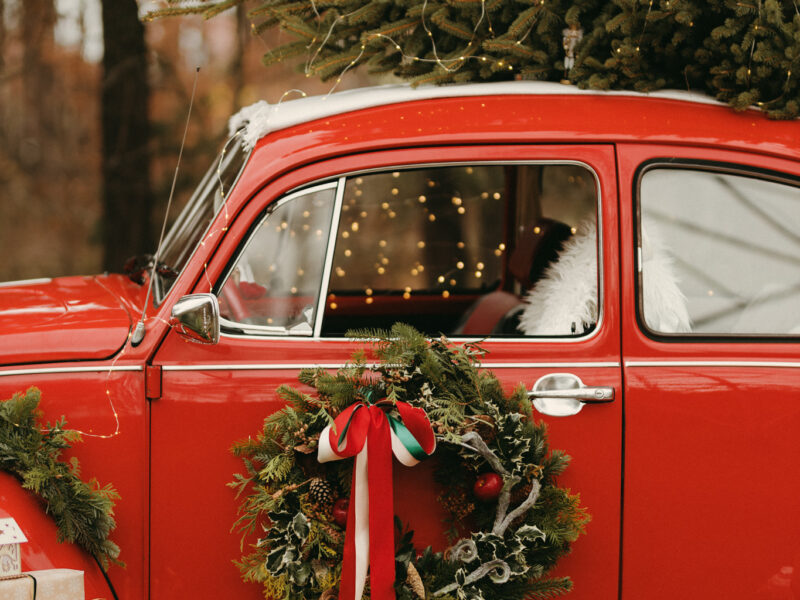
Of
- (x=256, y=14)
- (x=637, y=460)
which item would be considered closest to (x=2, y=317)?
(x=256, y=14)

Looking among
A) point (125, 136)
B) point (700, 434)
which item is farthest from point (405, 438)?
point (125, 136)

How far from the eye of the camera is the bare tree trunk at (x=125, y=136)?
673 cm

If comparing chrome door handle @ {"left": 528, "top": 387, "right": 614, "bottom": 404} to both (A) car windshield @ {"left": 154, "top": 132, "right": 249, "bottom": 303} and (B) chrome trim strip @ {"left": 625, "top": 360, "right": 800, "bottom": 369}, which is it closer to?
(B) chrome trim strip @ {"left": 625, "top": 360, "right": 800, "bottom": 369}

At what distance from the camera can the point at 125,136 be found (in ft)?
22.6

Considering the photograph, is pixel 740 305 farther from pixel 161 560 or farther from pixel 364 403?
pixel 161 560

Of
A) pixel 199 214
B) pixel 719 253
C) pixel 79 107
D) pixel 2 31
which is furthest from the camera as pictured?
pixel 79 107

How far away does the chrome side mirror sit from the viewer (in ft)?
7.53

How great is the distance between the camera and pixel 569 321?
103 inches

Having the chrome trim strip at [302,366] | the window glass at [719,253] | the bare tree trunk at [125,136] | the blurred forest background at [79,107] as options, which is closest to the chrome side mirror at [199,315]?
the chrome trim strip at [302,366]

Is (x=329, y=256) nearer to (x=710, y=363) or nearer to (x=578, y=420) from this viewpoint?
(x=578, y=420)

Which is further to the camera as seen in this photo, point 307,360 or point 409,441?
point 307,360

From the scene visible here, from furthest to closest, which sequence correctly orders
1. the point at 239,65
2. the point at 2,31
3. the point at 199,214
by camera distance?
the point at 239,65
the point at 2,31
the point at 199,214

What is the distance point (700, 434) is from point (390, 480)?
935 mm

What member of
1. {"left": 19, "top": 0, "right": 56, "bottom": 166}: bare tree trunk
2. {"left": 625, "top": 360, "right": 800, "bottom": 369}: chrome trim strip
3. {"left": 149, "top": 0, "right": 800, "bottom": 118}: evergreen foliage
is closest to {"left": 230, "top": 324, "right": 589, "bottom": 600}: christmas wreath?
{"left": 625, "top": 360, "right": 800, "bottom": 369}: chrome trim strip
